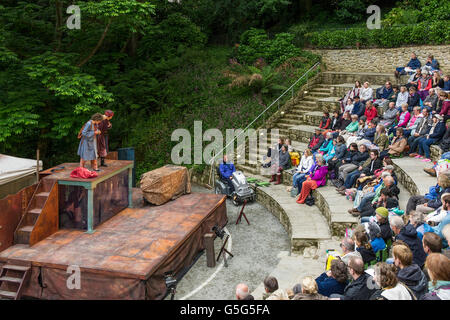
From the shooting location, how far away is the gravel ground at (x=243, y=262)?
29.0 ft

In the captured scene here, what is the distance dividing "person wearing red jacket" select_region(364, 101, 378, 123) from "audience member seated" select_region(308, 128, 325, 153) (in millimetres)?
1654

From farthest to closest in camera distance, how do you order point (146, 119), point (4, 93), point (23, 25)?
1. point (146, 119)
2. point (23, 25)
3. point (4, 93)

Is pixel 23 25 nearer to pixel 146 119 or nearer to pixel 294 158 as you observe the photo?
pixel 146 119

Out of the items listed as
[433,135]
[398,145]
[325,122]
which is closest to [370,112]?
[325,122]

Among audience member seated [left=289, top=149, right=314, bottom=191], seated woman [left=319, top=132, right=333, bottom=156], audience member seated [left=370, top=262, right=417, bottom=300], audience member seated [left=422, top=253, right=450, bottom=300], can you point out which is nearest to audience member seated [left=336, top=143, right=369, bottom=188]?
audience member seated [left=289, top=149, right=314, bottom=191]

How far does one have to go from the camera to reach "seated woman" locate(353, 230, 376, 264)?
276 inches

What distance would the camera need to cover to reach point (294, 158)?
14.8 m

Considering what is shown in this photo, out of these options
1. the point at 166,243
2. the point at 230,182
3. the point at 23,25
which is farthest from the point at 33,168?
the point at 23,25

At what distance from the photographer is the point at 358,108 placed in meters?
15.1

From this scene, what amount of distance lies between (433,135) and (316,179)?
3453 millimetres

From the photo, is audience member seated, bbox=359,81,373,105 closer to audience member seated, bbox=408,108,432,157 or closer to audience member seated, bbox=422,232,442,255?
audience member seated, bbox=408,108,432,157

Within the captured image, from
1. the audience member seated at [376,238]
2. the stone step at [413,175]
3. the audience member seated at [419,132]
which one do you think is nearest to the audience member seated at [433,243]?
the audience member seated at [376,238]

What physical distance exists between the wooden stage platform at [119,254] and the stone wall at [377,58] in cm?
1329

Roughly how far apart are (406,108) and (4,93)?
1348cm
